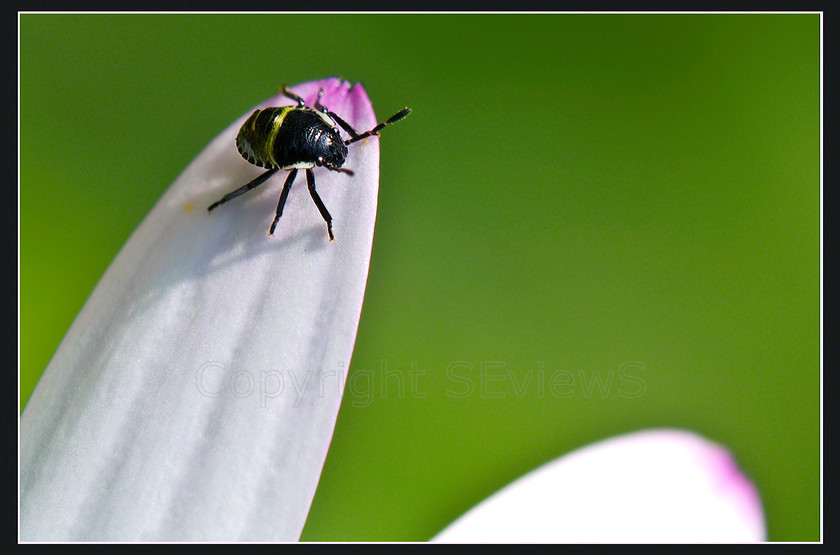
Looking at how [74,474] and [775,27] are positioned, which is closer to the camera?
[74,474]

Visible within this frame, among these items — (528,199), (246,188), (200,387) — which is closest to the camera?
(200,387)

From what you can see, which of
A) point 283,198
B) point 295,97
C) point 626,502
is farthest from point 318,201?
point 626,502

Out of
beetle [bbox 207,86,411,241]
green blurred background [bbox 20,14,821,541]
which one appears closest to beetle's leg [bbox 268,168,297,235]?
beetle [bbox 207,86,411,241]

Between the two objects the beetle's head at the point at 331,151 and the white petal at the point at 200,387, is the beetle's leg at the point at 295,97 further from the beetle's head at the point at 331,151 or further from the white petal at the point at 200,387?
the white petal at the point at 200,387

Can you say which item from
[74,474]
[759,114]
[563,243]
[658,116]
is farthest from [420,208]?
[74,474]

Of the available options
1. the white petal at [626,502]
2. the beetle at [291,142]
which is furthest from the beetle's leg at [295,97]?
the white petal at [626,502]

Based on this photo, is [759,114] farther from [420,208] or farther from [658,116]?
[420,208]

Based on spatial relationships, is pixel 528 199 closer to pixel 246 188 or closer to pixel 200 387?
pixel 246 188
